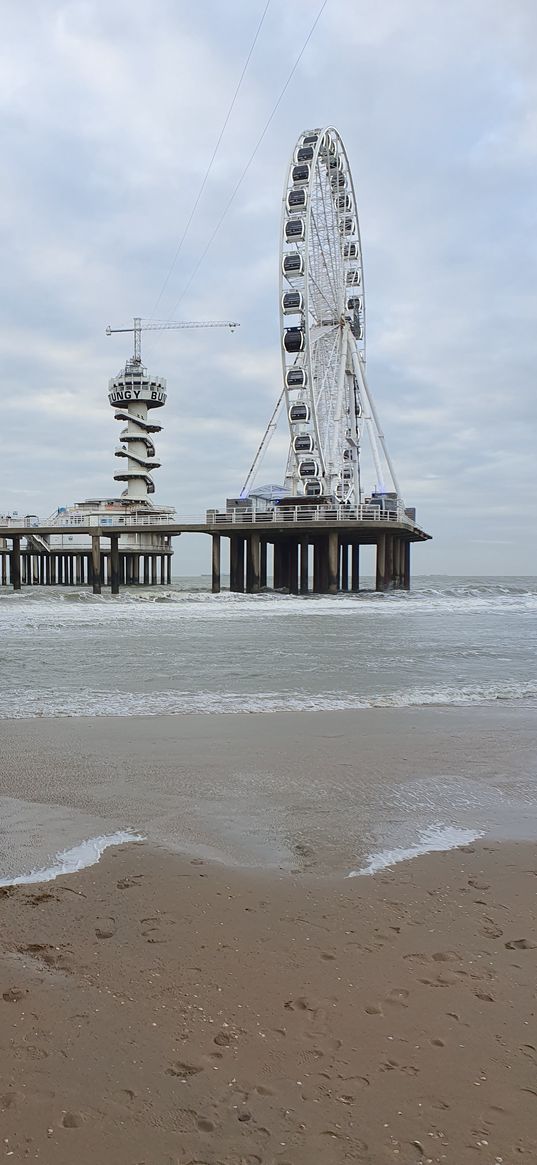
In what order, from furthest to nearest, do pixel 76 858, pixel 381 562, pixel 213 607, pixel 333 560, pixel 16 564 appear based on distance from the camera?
pixel 16 564 → pixel 381 562 → pixel 333 560 → pixel 213 607 → pixel 76 858

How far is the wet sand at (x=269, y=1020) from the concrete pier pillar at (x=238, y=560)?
42659 mm

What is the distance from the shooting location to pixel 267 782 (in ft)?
18.9

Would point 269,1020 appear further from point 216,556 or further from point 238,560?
point 238,560

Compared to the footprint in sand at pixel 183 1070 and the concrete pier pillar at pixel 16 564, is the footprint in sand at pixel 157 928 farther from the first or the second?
the concrete pier pillar at pixel 16 564

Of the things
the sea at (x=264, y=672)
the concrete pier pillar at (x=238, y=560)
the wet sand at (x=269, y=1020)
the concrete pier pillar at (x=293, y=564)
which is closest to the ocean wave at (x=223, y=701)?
the sea at (x=264, y=672)

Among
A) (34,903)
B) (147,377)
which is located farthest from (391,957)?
(147,377)

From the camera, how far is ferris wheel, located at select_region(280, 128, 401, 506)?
4559 centimetres

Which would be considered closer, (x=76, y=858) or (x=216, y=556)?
(x=76, y=858)

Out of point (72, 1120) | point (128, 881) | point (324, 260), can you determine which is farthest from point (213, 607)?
point (324, 260)

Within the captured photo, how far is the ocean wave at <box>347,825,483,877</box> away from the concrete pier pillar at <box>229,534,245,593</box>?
4154 cm

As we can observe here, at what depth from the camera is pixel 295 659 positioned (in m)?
14.2

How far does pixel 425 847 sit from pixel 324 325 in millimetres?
53352

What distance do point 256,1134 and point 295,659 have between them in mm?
12192

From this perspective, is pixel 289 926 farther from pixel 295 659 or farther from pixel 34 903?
pixel 295 659
